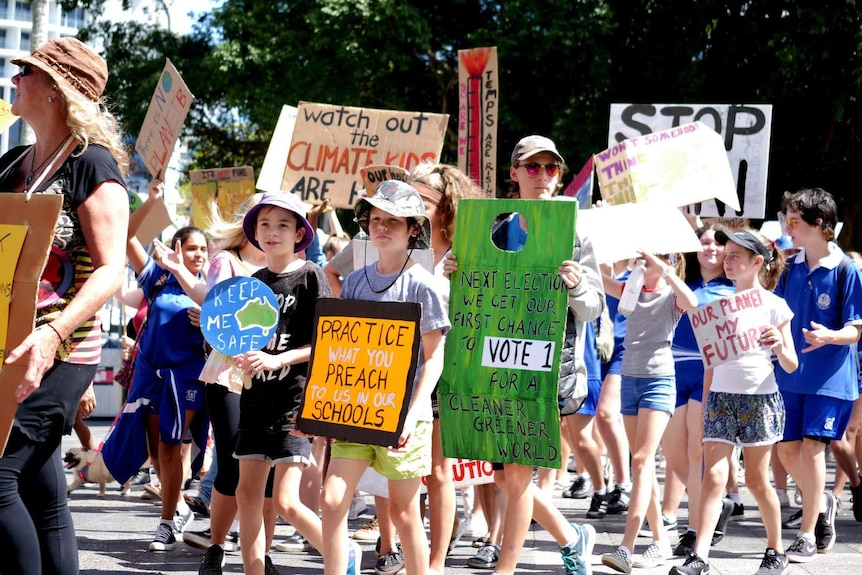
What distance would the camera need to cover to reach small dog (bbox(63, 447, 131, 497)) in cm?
866

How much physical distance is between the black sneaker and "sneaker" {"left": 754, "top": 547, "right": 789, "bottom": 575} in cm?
237

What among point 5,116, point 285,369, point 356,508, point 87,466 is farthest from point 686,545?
point 87,466

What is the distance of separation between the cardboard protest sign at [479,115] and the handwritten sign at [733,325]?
3016 mm

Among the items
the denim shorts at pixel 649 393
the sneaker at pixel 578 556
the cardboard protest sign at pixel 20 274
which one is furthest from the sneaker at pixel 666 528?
the cardboard protest sign at pixel 20 274

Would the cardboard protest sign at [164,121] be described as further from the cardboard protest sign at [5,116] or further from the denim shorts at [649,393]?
the denim shorts at [649,393]

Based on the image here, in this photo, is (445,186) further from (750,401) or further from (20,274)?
(20,274)

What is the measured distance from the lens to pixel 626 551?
6.07 m

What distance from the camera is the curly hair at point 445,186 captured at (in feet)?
19.0

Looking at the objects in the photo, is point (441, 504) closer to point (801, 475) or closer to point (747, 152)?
point (801, 475)

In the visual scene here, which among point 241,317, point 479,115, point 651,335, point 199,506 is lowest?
point 199,506

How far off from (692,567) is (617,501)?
105 inches

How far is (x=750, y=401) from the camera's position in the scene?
613 centimetres

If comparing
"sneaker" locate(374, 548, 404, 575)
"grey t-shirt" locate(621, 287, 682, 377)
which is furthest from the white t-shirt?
"sneaker" locate(374, 548, 404, 575)

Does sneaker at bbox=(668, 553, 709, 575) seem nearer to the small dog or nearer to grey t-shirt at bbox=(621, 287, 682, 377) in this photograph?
grey t-shirt at bbox=(621, 287, 682, 377)
